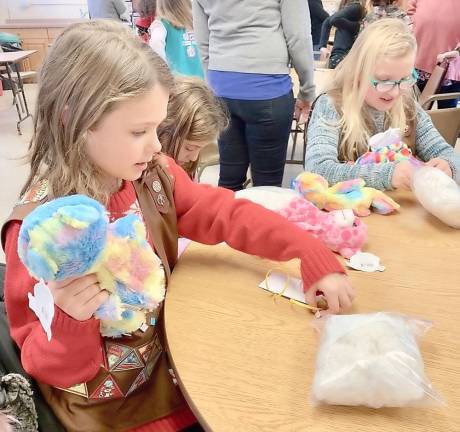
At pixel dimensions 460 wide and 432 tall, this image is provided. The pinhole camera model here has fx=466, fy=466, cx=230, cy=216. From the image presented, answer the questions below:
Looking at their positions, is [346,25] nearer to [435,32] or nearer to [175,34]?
[435,32]

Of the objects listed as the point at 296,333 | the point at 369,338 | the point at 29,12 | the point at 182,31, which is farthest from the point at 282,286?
the point at 29,12

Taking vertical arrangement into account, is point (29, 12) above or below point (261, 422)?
below

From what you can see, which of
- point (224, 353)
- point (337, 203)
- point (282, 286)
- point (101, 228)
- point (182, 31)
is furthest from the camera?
point (182, 31)

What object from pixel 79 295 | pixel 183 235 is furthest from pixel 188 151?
pixel 79 295

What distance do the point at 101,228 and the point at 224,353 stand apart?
1.04 feet

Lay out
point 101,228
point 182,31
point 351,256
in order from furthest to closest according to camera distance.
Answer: point 182,31 < point 351,256 < point 101,228

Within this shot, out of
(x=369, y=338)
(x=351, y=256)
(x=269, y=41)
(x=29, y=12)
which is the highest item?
(x=269, y=41)

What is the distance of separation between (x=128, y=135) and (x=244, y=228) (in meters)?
0.35

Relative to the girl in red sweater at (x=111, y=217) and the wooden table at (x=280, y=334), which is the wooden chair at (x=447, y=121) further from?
the girl in red sweater at (x=111, y=217)

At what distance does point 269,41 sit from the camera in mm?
1896

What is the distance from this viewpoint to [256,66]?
6.31 ft

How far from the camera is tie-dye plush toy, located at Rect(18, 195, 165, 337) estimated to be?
1.79ft

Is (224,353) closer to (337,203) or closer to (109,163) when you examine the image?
(109,163)

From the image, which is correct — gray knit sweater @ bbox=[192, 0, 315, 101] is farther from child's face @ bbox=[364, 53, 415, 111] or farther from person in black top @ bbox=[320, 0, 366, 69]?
person in black top @ bbox=[320, 0, 366, 69]
